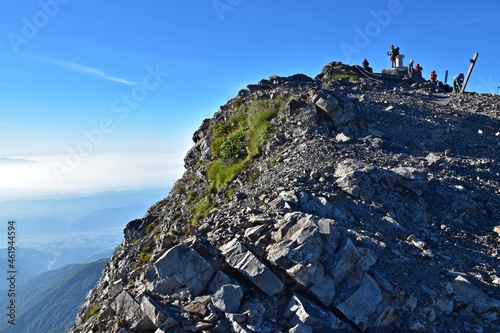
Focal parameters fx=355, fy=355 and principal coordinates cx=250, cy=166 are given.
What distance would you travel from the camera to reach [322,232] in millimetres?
11008

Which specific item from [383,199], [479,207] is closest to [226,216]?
[383,199]

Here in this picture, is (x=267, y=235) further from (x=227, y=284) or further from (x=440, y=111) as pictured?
(x=440, y=111)

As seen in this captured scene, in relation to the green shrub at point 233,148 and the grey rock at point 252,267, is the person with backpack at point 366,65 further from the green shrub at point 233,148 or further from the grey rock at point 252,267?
the grey rock at point 252,267

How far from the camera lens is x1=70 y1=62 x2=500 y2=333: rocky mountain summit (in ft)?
32.0

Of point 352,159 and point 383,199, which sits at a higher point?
point 352,159

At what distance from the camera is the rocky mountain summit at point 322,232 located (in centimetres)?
976

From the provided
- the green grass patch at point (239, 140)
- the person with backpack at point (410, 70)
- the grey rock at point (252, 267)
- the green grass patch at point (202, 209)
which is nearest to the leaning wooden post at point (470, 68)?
the person with backpack at point (410, 70)

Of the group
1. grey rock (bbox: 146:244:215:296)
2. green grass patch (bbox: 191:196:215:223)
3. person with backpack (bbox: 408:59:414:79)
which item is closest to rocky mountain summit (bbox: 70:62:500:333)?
grey rock (bbox: 146:244:215:296)

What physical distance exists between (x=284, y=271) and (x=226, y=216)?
4259 mm

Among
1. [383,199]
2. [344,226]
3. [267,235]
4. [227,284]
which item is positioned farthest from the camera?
[383,199]

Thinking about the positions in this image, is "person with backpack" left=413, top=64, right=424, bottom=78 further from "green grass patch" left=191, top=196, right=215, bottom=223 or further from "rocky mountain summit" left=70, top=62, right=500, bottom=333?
"green grass patch" left=191, top=196, right=215, bottom=223

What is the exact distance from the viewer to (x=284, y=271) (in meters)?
10.4

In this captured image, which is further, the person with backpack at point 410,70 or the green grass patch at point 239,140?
the person with backpack at point 410,70

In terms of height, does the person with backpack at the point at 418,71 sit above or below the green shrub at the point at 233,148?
above
